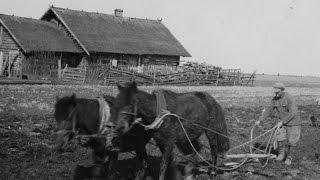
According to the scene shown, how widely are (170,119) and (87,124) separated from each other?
1.53m

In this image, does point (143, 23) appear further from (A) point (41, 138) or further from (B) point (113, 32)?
(A) point (41, 138)

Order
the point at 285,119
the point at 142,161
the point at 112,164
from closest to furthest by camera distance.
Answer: the point at 112,164 → the point at 142,161 → the point at 285,119

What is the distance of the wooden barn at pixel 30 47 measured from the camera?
36594mm

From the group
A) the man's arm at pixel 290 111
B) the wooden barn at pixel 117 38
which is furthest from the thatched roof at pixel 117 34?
the man's arm at pixel 290 111

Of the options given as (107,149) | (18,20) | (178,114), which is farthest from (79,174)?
(18,20)

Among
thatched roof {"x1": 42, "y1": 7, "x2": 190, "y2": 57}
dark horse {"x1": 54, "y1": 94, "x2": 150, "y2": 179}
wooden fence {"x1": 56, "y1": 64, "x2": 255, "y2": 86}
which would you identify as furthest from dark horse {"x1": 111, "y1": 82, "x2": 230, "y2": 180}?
thatched roof {"x1": 42, "y1": 7, "x2": 190, "y2": 57}

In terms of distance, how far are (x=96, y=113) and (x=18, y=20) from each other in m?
35.5

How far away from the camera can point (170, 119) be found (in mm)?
8117

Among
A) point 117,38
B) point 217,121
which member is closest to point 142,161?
point 217,121

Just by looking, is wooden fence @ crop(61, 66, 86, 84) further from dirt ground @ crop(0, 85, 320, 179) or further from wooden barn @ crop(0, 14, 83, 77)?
dirt ground @ crop(0, 85, 320, 179)

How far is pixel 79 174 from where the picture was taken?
842 centimetres

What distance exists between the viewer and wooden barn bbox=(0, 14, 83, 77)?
36.6 m

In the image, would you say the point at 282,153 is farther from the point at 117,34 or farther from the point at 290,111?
the point at 117,34

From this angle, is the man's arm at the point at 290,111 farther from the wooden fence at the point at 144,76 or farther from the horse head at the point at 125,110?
the wooden fence at the point at 144,76
